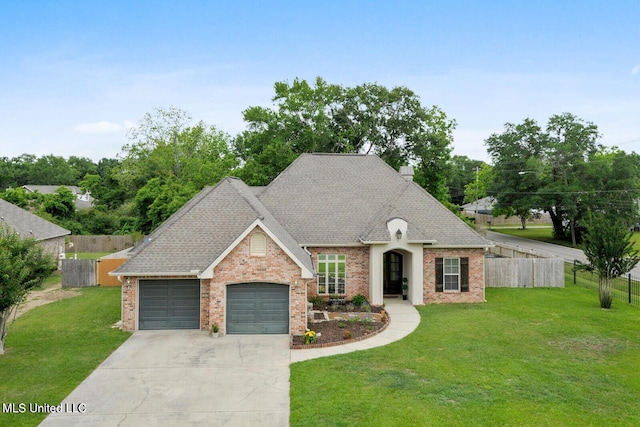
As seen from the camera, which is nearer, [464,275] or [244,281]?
[244,281]

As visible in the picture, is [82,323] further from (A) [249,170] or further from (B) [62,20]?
(A) [249,170]

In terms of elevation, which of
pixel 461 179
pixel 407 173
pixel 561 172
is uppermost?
pixel 461 179

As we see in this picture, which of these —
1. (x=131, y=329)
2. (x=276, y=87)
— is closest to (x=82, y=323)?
(x=131, y=329)

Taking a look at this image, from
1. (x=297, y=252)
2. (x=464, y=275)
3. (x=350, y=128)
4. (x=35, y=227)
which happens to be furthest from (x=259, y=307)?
(x=350, y=128)

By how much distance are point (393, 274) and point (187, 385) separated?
528 inches

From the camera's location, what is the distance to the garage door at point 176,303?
1616cm

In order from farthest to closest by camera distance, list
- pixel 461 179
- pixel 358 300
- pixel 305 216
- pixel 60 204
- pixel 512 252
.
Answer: pixel 461 179
pixel 60 204
pixel 512 252
pixel 305 216
pixel 358 300

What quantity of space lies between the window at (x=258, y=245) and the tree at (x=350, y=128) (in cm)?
1935

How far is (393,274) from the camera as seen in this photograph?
22.3 m

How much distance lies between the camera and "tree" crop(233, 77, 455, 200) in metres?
36.5

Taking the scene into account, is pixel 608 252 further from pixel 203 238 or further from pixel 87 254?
pixel 87 254

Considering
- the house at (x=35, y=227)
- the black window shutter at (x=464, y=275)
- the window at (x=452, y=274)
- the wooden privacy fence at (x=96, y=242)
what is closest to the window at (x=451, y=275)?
the window at (x=452, y=274)

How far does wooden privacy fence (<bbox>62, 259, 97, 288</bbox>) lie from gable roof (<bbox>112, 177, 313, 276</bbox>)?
913 centimetres

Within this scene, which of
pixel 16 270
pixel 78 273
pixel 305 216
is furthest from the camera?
pixel 78 273
